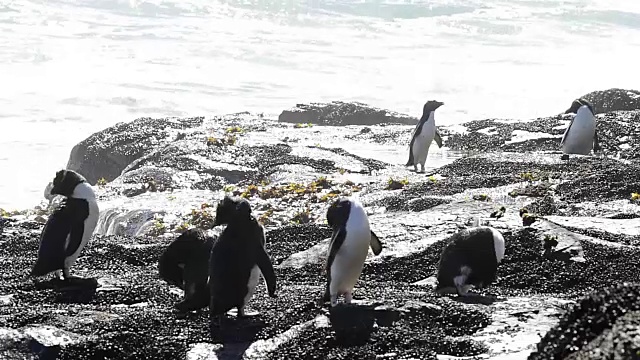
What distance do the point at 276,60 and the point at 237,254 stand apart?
33.7 metres

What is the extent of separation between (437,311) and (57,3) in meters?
48.4

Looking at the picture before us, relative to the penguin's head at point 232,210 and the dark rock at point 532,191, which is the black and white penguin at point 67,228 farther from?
the dark rock at point 532,191

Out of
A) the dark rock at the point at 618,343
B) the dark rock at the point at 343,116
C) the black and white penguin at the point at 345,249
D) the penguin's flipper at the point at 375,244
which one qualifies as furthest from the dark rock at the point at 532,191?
the dark rock at the point at 343,116

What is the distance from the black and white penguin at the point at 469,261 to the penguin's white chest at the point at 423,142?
307 inches

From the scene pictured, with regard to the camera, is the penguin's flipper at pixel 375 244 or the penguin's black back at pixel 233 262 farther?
the penguin's flipper at pixel 375 244

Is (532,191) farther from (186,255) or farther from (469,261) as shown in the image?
(186,255)

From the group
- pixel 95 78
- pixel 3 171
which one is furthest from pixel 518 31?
pixel 3 171

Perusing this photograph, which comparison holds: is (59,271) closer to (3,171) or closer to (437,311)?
(437,311)

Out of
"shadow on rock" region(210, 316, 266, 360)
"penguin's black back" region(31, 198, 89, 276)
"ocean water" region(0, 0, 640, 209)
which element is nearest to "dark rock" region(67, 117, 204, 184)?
"ocean water" region(0, 0, 640, 209)

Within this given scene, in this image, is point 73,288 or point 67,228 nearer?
point 73,288

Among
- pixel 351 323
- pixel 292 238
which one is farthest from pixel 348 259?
pixel 292 238

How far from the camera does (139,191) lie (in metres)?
13.7

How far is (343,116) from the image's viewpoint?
21.5m

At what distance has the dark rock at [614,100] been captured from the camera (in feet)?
68.0
